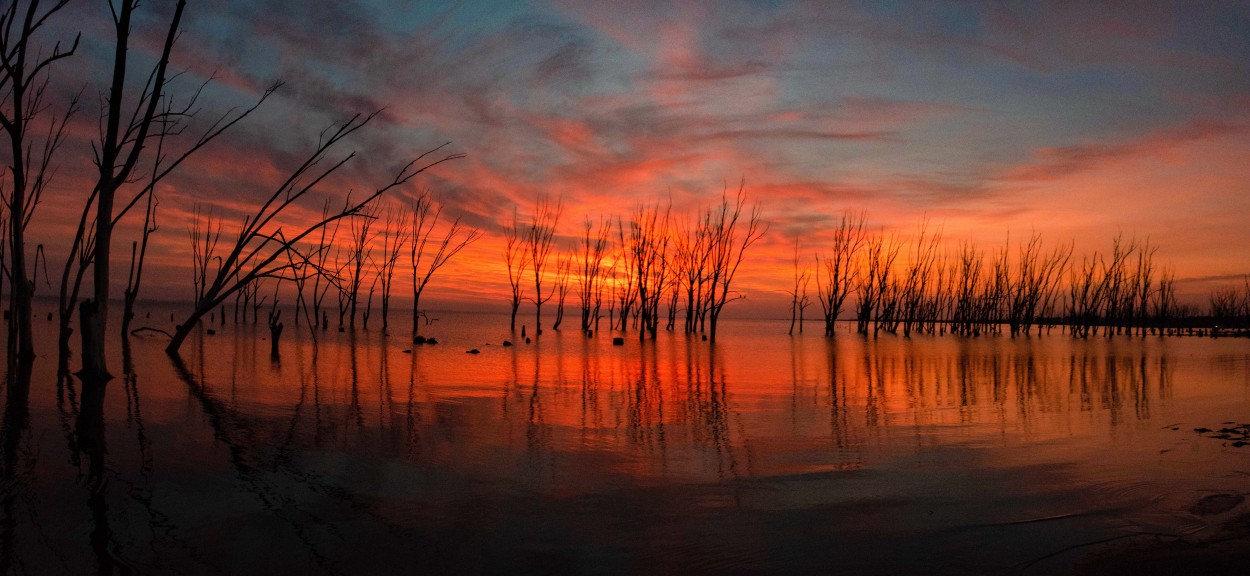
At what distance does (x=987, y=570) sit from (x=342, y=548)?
2.67 metres

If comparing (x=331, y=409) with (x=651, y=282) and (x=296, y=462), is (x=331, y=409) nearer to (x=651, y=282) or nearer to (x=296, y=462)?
(x=296, y=462)

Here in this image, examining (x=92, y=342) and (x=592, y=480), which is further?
(x=92, y=342)

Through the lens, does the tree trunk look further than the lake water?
Yes

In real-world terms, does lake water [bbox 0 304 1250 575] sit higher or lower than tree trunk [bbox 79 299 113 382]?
lower

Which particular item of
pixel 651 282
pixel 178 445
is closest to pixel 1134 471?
pixel 178 445

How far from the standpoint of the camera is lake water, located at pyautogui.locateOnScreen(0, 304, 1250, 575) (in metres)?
2.98

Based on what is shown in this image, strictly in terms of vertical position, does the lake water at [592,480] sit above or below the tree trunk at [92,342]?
below

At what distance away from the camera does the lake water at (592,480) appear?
2984 millimetres

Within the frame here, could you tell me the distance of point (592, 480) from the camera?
170 inches

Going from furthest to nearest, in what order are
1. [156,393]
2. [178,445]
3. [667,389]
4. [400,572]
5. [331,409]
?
1. [667,389]
2. [156,393]
3. [331,409]
4. [178,445]
5. [400,572]

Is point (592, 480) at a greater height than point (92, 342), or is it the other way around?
point (92, 342)

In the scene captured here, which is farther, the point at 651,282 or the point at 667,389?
the point at 651,282

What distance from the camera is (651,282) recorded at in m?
36.8

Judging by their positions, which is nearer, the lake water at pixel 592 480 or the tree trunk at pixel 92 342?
the lake water at pixel 592 480
